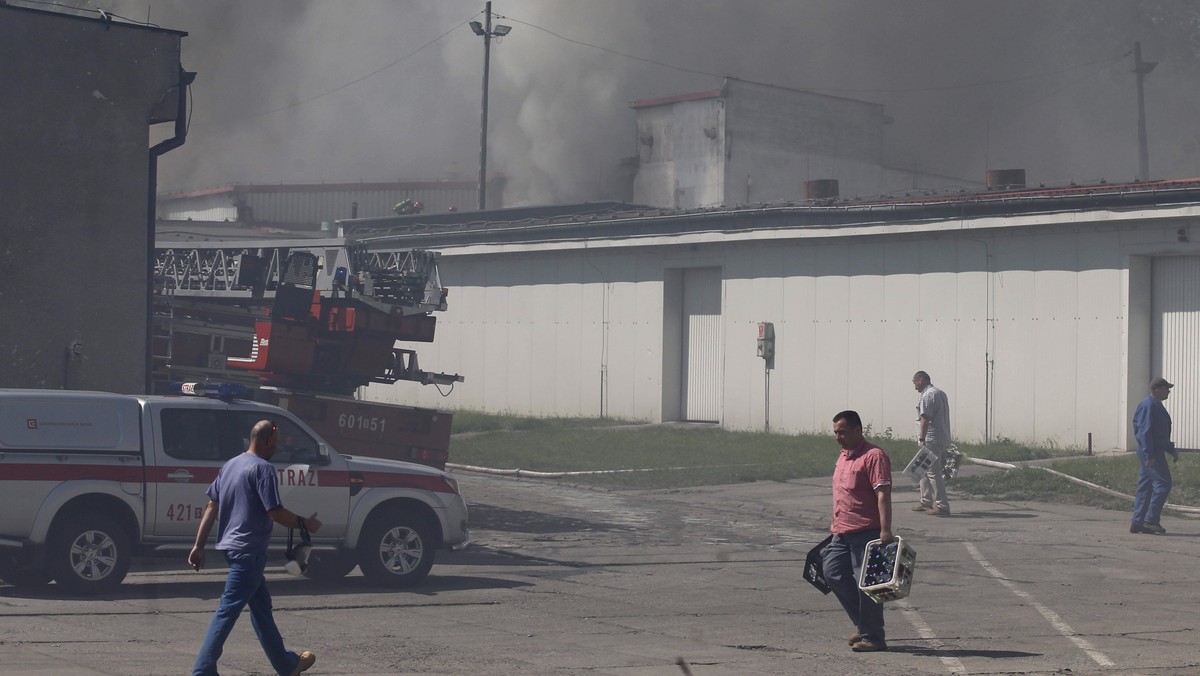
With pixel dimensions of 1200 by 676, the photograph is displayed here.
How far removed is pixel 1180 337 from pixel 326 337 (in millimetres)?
14045

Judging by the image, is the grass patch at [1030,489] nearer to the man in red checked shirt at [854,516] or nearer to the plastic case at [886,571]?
the man in red checked shirt at [854,516]

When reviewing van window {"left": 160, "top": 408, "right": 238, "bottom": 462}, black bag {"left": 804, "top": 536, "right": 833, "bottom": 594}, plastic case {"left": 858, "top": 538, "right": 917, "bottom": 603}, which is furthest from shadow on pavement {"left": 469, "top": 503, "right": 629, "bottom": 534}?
plastic case {"left": 858, "top": 538, "right": 917, "bottom": 603}

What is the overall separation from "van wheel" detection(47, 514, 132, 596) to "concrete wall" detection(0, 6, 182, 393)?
410 centimetres

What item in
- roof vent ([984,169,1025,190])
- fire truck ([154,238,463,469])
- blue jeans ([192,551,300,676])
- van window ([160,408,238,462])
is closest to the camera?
blue jeans ([192,551,300,676])

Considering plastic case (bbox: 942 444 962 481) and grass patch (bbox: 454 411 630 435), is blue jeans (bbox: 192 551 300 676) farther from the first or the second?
grass patch (bbox: 454 411 630 435)

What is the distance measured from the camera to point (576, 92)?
63.3m

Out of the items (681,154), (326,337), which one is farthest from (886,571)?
(681,154)

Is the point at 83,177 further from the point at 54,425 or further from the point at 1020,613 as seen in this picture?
the point at 1020,613

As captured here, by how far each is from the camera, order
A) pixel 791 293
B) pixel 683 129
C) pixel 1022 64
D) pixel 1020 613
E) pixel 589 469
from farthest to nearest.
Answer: pixel 1022 64
pixel 683 129
pixel 791 293
pixel 589 469
pixel 1020 613

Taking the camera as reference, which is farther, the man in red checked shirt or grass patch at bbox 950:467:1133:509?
grass patch at bbox 950:467:1133:509

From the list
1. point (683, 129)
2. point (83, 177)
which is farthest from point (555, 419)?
point (683, 129)

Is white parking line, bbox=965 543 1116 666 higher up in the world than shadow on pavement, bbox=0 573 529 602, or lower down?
higher up

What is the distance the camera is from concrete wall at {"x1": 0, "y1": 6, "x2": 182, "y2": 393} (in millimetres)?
14773

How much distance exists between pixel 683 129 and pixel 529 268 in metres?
23.8
